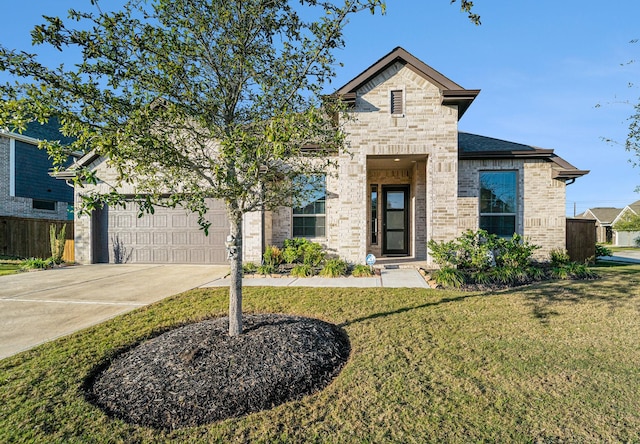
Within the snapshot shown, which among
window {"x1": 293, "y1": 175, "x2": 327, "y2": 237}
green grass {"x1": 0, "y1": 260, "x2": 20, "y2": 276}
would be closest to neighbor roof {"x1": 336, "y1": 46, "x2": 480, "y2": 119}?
window {"x1": 293, "y1": 175, "x2": 327, "y2": 237}

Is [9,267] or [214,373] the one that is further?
[9,267]

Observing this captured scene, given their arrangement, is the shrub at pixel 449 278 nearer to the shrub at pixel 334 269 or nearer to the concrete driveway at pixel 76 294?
the shrub at pixel 334 269

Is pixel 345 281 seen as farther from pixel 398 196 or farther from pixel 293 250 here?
pixel 398 196

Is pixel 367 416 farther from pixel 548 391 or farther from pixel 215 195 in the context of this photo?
pixel 215 195

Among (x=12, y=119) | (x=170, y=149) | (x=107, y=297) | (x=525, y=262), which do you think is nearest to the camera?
(x=12, y=119)

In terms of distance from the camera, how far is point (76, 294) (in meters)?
7.33

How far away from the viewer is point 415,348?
4.23m

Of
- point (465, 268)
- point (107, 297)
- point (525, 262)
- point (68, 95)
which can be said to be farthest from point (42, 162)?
point (525, 262)

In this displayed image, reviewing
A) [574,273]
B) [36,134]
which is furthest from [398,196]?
[36,134]

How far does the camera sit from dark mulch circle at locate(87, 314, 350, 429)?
3.02 meters

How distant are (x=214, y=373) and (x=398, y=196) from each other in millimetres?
10832

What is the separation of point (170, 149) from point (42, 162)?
21.4 meters

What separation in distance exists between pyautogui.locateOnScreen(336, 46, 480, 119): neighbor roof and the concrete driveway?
6.87 metres

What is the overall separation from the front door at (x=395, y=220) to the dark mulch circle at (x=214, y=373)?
8743 millimetres
